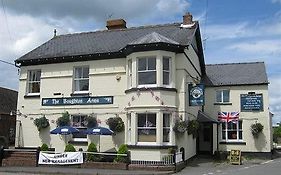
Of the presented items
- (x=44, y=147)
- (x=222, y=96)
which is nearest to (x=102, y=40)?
(x=44, y=147)

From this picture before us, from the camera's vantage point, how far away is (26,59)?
2411 cm

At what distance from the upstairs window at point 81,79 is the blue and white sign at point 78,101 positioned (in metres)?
0.83

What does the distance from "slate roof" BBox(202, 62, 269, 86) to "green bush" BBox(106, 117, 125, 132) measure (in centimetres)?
1092

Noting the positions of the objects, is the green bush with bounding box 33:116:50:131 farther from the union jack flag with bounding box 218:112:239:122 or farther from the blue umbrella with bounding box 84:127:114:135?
the union jack flag with bounding box 218:112:239:122

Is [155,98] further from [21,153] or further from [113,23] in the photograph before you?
[113,23]

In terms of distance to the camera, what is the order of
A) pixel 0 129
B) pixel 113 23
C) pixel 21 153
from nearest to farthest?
pixel 21 153 → pixel 113 23 → pixel 0 129

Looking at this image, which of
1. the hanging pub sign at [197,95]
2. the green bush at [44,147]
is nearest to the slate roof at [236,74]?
the hanging pub sign at [197,95]

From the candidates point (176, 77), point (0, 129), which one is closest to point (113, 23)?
point (176, 77)

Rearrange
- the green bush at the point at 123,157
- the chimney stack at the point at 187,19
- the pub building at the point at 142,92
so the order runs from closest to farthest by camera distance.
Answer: the green bush at the point at 123,157 → the pub building at the point at 142,92 → the chimney stack at the point at 187,19

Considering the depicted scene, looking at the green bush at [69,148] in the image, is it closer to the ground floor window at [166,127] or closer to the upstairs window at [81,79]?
the upstairs window at [81,79]

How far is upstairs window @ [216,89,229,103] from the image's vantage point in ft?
94.2

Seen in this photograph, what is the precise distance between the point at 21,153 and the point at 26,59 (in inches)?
256

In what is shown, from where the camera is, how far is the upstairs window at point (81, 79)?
22812 millimetres

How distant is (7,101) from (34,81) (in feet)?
53.7
